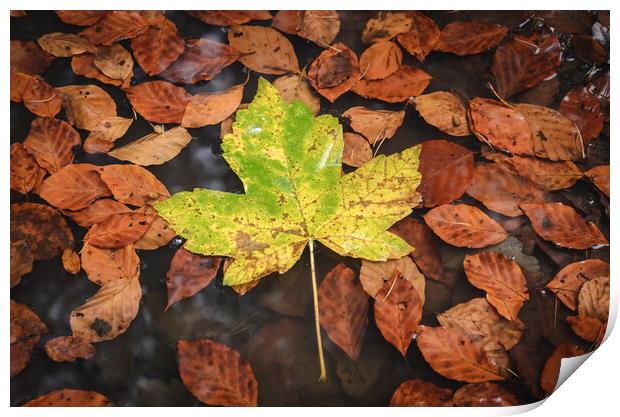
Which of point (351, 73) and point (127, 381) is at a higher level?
point (351, 73)

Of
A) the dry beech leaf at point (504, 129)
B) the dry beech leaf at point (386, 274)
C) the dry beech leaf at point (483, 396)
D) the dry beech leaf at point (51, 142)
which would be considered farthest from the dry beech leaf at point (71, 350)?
the dry beech leaf at point (504, 129)

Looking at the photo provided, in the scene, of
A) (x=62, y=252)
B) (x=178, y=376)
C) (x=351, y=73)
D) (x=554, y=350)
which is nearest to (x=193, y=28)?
(x=351, y=73)

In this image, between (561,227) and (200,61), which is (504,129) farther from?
(200,61)

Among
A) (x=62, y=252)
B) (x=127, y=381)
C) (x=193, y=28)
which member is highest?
(x=193, y=28)

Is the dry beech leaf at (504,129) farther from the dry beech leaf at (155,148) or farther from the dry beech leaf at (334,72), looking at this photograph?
the dry beech leaf at (155,148)

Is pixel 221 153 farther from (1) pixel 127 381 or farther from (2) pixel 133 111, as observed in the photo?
(1) pixel 127 381

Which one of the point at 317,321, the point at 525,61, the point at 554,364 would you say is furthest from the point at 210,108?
the point at 554,364
